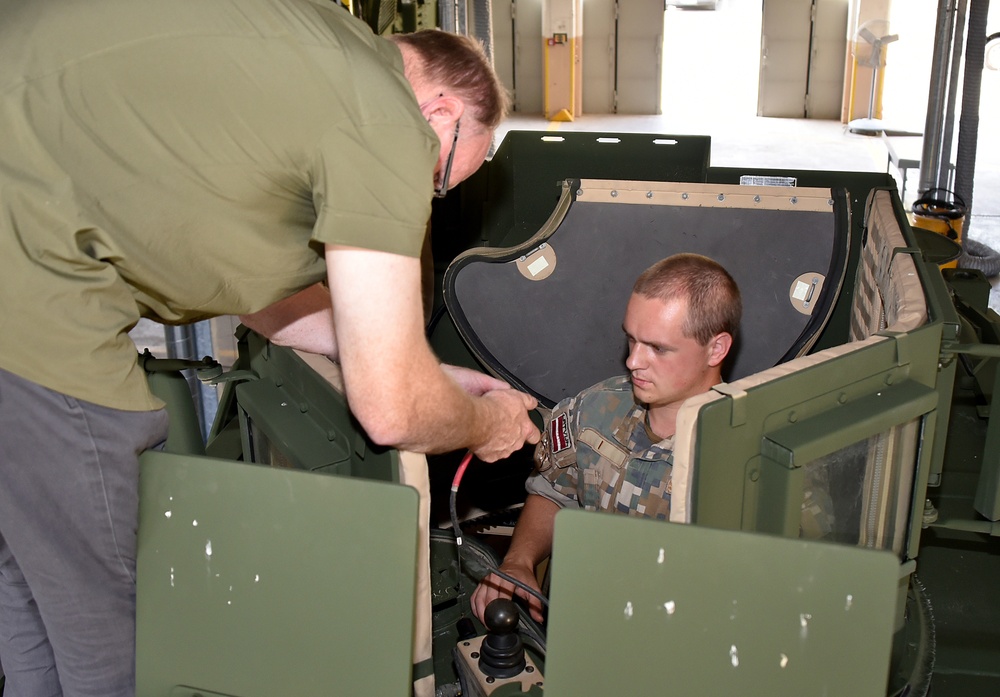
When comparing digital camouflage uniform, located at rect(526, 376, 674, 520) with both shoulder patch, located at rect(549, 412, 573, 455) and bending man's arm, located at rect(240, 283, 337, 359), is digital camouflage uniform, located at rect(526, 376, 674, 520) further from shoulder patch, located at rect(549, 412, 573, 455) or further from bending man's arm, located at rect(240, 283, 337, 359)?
bending man's arm, located at rect(240, 283, 337, 359)

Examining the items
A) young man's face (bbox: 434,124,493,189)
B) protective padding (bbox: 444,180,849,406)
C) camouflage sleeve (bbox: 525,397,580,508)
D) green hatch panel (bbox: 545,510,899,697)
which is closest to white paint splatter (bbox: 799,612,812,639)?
green hatch panel (bbox: 545,510,899,697)

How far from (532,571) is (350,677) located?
898mm

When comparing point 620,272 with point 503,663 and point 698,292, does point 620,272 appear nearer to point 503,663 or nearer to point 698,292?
point 698,292

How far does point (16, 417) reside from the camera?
1.61 m

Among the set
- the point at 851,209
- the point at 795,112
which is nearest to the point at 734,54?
the point at 795,112

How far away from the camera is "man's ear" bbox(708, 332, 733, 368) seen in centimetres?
245

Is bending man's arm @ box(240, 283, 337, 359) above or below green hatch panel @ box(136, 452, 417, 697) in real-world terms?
above

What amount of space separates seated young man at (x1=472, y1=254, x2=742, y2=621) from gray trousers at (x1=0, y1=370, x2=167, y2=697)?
879 mm

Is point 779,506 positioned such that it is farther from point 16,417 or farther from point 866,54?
point 866,54

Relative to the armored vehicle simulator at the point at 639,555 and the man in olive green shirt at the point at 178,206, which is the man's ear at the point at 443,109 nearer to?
the man in olive green shirt at the point at 178,206

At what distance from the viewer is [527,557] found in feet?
8.37

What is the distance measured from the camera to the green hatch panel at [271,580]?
1.65m

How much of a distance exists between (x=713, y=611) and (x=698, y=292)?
1062mm

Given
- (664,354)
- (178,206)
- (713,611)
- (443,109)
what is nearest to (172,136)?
(178,206)
